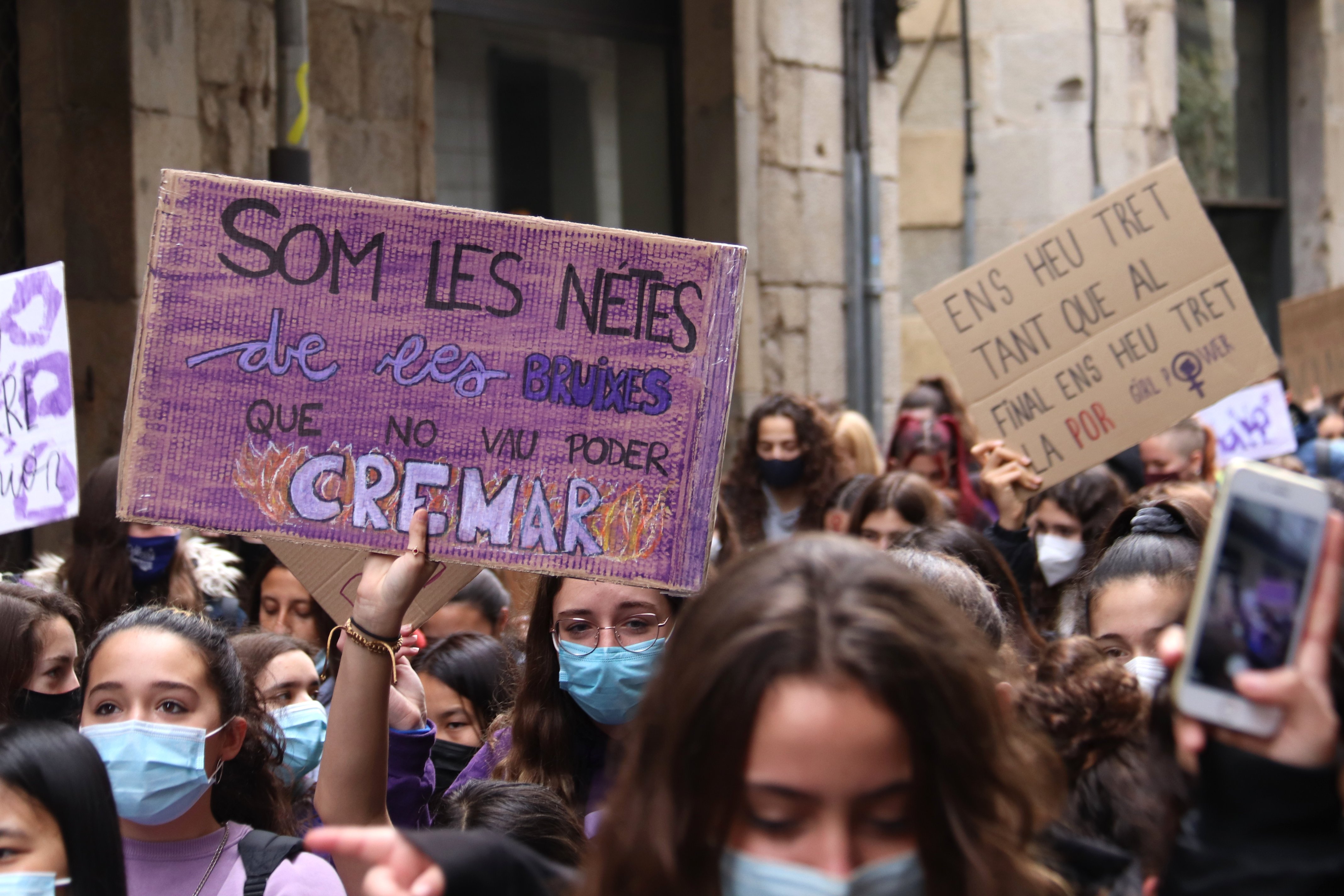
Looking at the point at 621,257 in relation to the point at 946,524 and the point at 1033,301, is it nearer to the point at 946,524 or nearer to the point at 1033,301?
the point at 946,524

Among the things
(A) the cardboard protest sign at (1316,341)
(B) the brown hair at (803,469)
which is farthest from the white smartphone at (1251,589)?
(A) the cardboard protest sign at (1316,341)

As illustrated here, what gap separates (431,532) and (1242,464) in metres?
1.41

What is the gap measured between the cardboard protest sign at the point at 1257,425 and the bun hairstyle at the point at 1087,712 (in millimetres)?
4567

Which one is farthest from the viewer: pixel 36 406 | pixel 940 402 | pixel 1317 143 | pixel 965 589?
pixel 1317 143

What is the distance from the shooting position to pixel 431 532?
7.72 ft

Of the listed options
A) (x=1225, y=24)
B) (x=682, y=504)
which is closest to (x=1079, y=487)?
(x=682, y=504)

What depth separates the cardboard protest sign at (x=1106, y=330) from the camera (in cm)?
412

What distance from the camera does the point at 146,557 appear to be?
4035 millimetres

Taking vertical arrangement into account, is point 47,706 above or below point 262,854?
above

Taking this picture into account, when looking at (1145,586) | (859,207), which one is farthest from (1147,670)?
(859,207)

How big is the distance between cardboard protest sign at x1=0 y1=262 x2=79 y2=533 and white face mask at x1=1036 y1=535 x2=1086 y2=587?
2.83 metres

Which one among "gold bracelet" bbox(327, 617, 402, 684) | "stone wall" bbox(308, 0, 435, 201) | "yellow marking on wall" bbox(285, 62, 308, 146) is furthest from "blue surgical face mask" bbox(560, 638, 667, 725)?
"stone wall" bbox(308, 0, 435, 201)

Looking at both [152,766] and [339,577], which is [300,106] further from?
[152,766]

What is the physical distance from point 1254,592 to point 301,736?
2.35 metres
